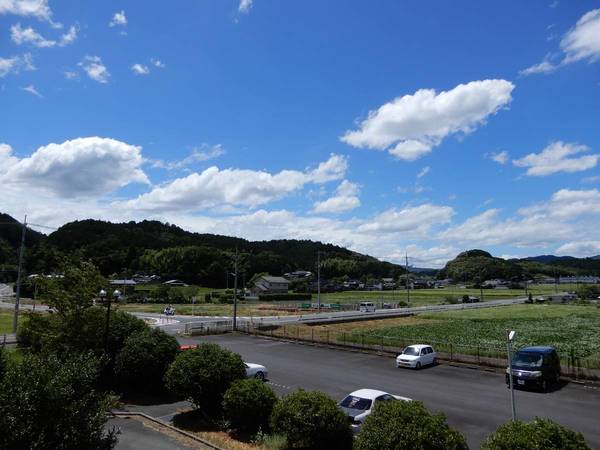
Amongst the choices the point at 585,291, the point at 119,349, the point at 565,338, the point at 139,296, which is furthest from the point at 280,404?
the point at 585,291

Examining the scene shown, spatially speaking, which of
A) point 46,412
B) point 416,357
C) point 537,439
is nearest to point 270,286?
point 416,357

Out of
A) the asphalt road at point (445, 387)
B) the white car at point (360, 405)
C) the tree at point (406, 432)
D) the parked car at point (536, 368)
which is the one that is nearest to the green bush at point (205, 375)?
the white car at point (360, 405)

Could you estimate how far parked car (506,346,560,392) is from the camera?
23781 mm

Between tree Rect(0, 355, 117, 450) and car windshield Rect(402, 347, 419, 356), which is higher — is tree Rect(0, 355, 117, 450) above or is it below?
above

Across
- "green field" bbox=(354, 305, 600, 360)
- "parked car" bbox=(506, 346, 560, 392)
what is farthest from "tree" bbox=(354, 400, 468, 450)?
"green field" bbox=(354, 305, 600, 360)

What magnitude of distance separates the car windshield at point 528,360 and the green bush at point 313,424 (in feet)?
48.5

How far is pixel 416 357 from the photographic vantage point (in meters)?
30.0

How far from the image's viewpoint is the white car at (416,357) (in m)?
30.0

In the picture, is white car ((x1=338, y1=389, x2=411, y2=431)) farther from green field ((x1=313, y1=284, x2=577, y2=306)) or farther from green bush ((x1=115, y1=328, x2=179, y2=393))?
green field ((x1=313, y1=284, x2=577, y2=306))

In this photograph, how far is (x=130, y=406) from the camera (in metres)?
20.0

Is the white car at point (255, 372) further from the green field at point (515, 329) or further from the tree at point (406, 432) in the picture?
the green field at point (515, 329)

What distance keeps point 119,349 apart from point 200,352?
6.10 metres

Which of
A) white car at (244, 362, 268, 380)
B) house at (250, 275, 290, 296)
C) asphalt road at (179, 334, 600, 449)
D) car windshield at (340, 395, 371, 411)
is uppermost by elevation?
house at (250, 275, 290, 296)

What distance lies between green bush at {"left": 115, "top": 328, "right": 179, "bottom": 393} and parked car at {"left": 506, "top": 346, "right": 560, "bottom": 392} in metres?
16.7
